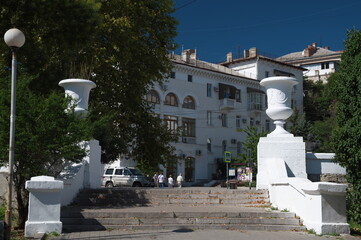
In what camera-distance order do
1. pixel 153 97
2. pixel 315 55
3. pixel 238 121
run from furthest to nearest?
pixel 315 55 < pixel 238 121 < pixel 153 97

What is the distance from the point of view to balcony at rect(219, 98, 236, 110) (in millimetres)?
56406

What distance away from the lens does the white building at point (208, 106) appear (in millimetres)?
51531

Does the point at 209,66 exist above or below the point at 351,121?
above

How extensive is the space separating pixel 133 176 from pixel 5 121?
25241 mm

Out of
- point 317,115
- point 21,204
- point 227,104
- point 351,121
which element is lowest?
point 21,204

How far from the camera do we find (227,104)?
5647 cm

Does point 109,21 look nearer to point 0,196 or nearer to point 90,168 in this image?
point 90,168

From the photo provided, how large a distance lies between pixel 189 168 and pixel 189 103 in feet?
25.1

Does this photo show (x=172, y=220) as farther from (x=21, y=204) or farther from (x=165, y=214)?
(x=21, y=204)

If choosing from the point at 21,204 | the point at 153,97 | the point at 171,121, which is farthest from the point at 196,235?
the point at 171,121

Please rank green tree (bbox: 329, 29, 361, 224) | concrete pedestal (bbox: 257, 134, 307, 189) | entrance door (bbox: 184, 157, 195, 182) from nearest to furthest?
green tree (bbox: 329, 29, 361, 224)
concrete pedestal (bbox: 257, 134, 307, 189)
entrance door (bbox: 184, 157, 195, 182)

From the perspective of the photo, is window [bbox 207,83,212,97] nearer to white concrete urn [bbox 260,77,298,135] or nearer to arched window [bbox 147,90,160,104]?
arched window [bbox 147,90,160,104]

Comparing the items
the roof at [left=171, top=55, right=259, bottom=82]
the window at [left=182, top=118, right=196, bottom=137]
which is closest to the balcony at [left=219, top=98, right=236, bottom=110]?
the roof at [left=171, top=55, right=259, bottom=82]

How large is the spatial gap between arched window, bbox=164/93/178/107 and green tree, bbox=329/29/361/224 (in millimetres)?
38312
